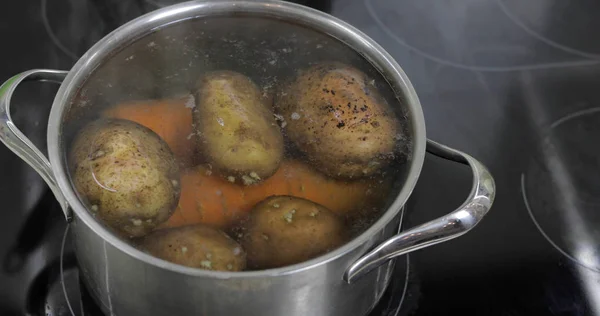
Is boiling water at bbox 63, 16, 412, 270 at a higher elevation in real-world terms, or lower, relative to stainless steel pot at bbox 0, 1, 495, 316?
higher

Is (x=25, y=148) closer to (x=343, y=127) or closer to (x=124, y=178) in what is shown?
(x=124, y=178)

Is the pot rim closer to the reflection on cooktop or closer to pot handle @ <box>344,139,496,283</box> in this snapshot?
pot handle @ <box>344,139,496,283</box>

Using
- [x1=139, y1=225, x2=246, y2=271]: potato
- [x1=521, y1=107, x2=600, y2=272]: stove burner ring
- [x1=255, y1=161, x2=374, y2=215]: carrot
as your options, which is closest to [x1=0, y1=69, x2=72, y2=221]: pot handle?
[x1=139, y1=225, x2=246, y2=271]: potato

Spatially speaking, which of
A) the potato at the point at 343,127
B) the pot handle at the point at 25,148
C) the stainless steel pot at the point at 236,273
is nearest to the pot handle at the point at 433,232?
the stainless steel pot at the point at 236,273

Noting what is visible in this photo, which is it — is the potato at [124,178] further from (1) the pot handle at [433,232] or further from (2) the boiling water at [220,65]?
(1) the pot handle at [433,232]

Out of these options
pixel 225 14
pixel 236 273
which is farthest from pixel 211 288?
pixel 225 14

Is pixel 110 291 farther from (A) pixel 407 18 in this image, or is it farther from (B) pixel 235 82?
(A) pixel 407 18

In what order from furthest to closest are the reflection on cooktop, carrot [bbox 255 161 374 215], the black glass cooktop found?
the reflection on cooktop, the black glass cooktop, carrot [bbox 255 161 374 215]
